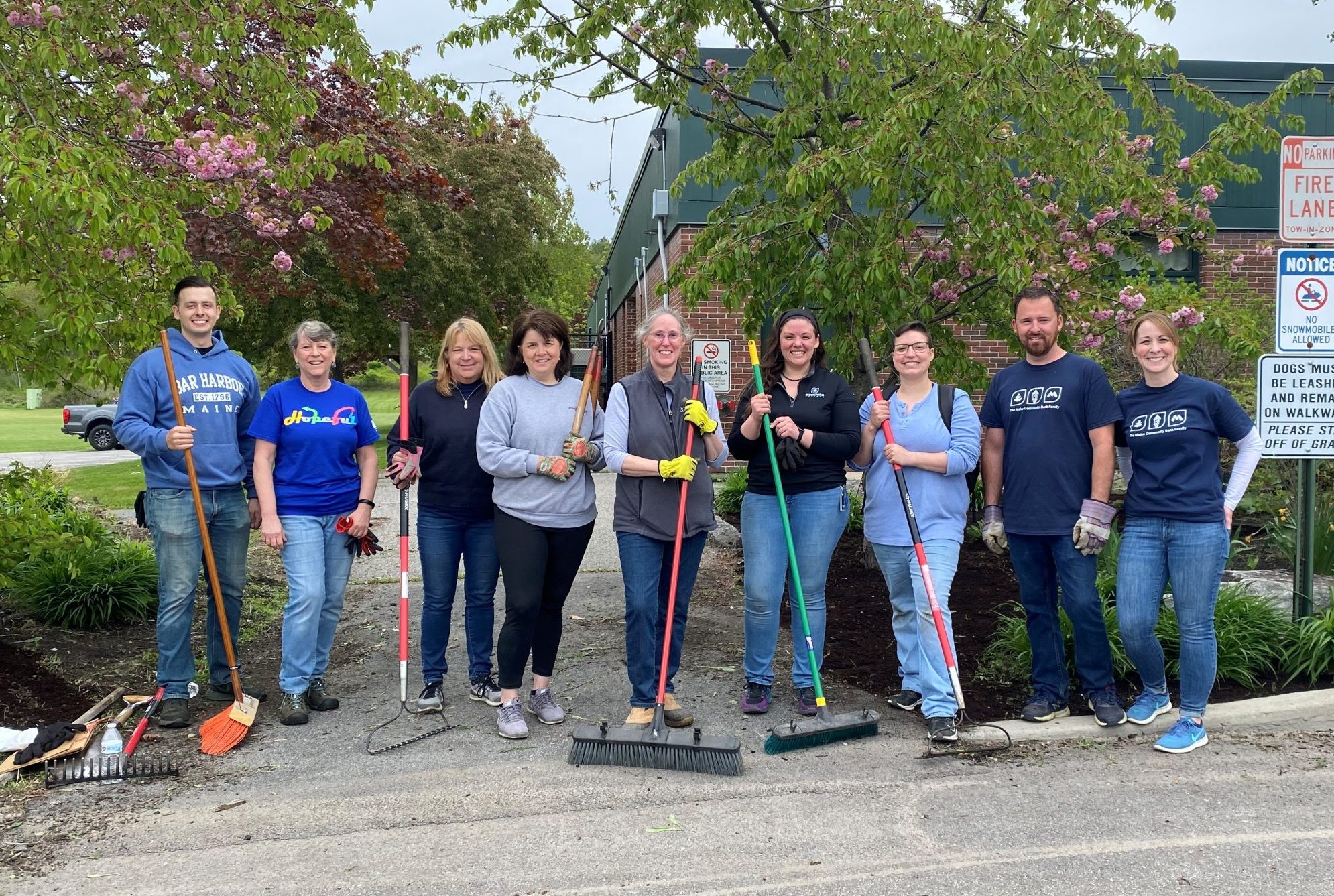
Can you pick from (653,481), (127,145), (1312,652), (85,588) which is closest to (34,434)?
(85,588)

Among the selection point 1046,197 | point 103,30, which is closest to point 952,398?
point 1046,197

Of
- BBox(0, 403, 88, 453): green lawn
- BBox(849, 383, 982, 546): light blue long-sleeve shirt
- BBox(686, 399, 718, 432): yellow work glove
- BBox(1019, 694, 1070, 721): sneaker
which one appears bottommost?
BBox(0, 403, 88, 453): green lawn

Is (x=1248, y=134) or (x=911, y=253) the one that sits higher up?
(x=1248, y=134)

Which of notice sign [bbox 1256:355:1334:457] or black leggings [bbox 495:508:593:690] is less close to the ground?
notice sign [bbox 1256:355:1334:457]

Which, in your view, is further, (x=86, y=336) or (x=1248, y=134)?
(x=1248, y=134)

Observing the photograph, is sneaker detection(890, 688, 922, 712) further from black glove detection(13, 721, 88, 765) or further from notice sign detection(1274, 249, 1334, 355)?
black glove detection(13, 721, 88, 765)

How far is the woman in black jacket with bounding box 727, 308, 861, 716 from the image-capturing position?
4.62 meters

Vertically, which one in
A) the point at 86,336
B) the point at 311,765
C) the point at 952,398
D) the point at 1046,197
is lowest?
the point at 311,765

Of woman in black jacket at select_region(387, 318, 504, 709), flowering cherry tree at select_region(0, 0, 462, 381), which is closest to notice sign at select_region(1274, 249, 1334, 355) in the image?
woman in black jacket at select_region(387, 318, 504, 709)

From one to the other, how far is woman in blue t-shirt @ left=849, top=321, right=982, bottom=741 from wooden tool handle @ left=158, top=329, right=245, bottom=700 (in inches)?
119

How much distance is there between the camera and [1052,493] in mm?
4422

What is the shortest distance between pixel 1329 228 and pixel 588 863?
4755 mm

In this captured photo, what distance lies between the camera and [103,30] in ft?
18.2

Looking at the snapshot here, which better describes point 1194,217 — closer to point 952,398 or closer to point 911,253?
point 911,253
